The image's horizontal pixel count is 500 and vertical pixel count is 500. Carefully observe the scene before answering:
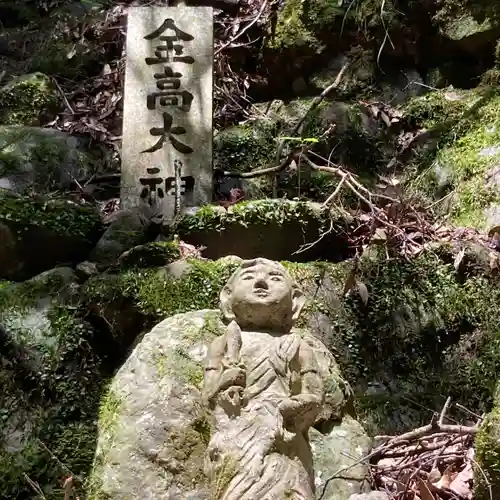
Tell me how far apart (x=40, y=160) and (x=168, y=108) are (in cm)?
129

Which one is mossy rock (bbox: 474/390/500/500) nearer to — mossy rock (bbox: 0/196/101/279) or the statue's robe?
the statue's robe

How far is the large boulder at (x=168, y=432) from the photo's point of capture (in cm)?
321

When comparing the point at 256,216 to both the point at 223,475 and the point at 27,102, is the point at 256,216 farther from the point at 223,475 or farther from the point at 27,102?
the point at 27,102

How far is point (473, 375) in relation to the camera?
15.4 feet

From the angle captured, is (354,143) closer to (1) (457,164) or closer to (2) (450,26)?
(1) (457,164)

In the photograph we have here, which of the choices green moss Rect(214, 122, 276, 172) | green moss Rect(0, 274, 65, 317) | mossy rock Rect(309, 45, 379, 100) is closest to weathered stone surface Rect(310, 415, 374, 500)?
green moss Rect(0, 274, 65, 317)

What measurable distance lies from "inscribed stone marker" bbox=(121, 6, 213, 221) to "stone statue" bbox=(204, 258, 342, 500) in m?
2.23

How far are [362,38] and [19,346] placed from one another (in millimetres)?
4661

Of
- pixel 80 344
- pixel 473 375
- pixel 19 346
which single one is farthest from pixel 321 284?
pixel 19 346

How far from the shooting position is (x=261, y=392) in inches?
125

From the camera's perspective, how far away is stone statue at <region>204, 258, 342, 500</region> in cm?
296

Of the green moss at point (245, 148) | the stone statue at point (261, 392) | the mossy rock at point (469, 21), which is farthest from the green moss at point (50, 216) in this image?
the mossy rock at point (469, 21)

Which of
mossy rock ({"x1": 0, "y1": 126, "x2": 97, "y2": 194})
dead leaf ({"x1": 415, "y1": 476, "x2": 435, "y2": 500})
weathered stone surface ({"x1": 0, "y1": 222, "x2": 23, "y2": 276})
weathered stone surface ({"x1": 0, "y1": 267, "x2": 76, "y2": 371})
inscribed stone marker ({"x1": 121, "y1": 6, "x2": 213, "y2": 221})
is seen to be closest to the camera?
dead leaf ({"x1": 415, "y1": 476, "x2": 435, "y2": 500})

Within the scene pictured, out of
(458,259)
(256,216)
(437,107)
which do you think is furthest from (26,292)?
(437,107)
